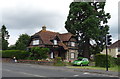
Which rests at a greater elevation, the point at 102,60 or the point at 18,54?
the point at 18,54

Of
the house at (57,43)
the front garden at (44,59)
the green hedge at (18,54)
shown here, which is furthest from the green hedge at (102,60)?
the house at (57,43)

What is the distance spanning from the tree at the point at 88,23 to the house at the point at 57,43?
3085 mm

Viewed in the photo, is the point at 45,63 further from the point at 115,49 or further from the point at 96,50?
the point at 115,49

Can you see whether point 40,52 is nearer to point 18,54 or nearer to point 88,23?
point 18,54

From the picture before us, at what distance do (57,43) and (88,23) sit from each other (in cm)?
1033

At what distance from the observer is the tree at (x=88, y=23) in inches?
1634

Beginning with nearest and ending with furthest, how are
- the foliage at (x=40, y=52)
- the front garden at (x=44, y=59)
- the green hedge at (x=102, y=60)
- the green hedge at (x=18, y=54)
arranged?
the green hedge at (x=102, y=60)
the front garden at (x=44, y=59)
the foliage at (x=40, y=52)
the green hedge at (x=18, y=54)

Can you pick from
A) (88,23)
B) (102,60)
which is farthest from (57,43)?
(102,60)

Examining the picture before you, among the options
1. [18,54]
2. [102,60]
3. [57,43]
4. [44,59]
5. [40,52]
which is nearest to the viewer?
[102,60]

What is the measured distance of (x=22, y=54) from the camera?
39.7 m

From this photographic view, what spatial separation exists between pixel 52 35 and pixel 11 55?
12.8 metres

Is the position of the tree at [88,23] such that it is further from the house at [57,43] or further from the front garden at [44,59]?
the front garden at [44,59]

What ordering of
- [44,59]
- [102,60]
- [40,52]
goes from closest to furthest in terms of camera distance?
[102,60] < [40,52] < [44,59]

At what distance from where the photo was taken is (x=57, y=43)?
47375 mm
